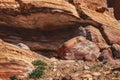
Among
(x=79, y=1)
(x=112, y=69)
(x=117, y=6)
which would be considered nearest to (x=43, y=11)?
(x=79, y=1)

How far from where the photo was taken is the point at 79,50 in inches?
1444

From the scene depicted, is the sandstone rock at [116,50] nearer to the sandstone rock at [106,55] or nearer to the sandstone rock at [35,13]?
the sandstone rock at [106,55]

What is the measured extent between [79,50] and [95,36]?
2842 mm

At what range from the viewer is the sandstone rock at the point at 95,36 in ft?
126

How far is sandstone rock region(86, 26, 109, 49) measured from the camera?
38.4 m

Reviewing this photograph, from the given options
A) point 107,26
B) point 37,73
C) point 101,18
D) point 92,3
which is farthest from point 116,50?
point 37,73

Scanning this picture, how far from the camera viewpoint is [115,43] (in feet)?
133

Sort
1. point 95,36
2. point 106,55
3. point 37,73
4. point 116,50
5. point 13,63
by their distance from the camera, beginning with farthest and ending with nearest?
point 116,50, point 95,36, point 106,55, point 13,63, point 37,73

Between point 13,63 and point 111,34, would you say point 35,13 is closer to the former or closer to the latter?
point 111,34

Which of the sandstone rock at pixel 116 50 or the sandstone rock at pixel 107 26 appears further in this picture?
the sandstone rock at pixel 107 26

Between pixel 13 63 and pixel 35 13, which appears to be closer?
pixel 13 63

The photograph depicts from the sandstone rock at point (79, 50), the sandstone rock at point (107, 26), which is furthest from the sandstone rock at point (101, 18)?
the sandstone rock at point (79, 50)

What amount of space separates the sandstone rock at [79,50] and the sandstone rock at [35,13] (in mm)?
2281

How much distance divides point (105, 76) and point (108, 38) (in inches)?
552
